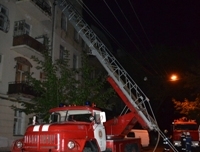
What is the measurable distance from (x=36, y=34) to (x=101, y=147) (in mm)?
14494

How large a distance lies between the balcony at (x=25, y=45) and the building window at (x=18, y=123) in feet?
14.3

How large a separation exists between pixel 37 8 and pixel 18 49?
12.4 ft

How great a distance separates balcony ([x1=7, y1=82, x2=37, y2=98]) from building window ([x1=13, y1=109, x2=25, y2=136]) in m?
1.45

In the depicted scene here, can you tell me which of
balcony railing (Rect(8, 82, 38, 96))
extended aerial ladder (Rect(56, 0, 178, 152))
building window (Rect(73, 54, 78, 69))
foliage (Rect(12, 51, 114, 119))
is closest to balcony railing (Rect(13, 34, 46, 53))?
balcony railing (Rect(8, 82, 38, 96))

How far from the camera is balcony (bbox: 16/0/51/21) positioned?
62.3 feet

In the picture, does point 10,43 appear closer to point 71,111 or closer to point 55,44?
point 55,44

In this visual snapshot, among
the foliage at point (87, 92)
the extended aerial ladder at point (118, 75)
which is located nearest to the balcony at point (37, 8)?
the extended aerial ladder at point (118, 75)

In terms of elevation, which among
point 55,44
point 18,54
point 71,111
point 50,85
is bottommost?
point 71,111

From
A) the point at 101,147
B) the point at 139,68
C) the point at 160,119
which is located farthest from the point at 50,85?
the point at 160,119

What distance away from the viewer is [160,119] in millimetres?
40312

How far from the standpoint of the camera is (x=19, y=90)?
16.7m

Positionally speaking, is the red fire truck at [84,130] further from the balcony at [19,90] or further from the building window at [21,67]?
the building window at [21,67]

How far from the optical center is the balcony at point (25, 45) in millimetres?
17891

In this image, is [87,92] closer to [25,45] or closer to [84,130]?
[25,45]
